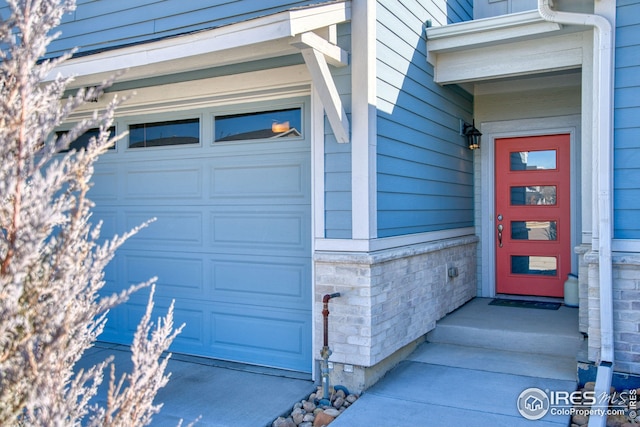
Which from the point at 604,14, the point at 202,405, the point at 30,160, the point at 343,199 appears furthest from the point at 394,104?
the point at 30,160

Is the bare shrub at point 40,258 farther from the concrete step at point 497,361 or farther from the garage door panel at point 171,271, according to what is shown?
the concrete step at point 497,361

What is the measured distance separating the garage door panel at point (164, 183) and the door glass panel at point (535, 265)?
143 inches

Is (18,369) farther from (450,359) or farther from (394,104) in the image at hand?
(450,359)

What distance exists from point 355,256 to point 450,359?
1.42 meters

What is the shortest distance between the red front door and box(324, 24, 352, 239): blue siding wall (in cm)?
289

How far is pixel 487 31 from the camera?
4625 millimetres

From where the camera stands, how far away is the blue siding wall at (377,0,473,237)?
3982 mm

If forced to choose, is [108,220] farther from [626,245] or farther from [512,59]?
[626,245]

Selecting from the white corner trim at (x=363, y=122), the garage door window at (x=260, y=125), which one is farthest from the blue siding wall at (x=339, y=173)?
the garage door window at (x=260, y=125)

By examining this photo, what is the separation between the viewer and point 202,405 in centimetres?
361

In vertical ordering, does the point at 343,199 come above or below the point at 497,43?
below

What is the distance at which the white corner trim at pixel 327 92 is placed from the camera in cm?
345

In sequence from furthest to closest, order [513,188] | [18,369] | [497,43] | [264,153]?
[513,188] < [497,43] < [264,153] < [18,369]

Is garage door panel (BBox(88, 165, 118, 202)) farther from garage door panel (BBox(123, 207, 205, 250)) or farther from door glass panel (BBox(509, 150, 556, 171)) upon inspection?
door glass panel (BBox(509, 150, 556, 171))
